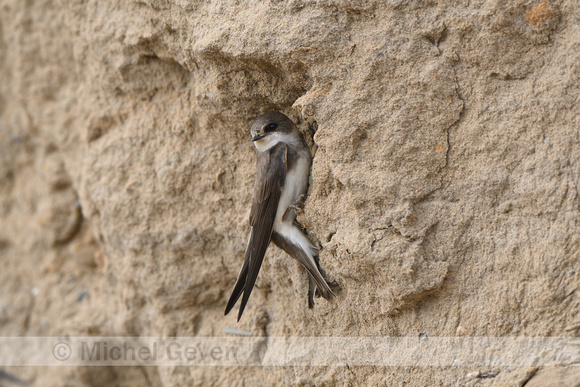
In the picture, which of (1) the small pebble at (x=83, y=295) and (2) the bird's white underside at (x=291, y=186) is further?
(1) the small pebble at (x=83, y=295)

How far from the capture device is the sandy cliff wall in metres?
1.71

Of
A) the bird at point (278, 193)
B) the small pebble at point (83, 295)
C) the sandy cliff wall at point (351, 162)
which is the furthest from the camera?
the small pebble at point (83, 295)

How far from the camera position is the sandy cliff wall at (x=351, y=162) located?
171 centimetres

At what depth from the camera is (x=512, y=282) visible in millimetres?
1719

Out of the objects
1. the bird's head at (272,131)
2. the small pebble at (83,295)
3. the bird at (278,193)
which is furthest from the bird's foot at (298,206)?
the small pebble at (83,295)

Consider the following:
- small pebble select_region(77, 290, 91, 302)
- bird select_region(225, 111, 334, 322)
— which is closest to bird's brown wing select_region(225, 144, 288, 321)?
bird select_region(225, 111, 334, 322)

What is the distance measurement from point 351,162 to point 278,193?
1.17 feet

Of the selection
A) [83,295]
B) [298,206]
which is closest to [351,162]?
[298,206]

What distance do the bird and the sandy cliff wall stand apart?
67 millimetres

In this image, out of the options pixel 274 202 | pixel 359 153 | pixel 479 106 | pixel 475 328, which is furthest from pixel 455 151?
pixel 274 202

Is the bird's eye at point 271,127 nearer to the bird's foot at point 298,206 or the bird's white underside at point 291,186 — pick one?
the bird's white underside at point 291,186

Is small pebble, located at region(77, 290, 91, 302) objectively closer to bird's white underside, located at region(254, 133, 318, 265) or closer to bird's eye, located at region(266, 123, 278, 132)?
bird's white underside, located at region(254, 133, 318, 265)

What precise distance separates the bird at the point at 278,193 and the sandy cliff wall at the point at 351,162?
67 millimetres

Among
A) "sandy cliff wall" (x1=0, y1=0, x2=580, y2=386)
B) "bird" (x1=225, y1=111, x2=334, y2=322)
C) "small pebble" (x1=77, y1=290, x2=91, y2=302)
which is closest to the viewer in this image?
"sandy cliff wall" (x1=0, y1=0, x2=580, y2=386)
